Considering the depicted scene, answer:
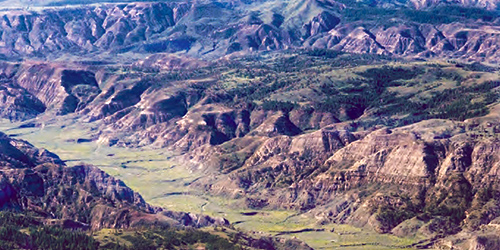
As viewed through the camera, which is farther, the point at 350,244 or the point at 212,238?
the point at 350,244

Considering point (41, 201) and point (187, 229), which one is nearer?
point (187, 229)

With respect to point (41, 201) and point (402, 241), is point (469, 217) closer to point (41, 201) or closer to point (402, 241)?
point (402, 241)

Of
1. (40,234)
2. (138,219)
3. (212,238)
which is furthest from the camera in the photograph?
(138,219)

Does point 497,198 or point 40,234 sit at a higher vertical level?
point 40,234

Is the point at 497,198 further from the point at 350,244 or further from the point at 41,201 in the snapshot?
the point at 41,201

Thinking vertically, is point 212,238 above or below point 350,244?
above

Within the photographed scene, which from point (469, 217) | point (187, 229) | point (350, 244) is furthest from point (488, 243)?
point (187, 229)

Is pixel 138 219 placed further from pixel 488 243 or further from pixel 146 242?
pixel 488 243

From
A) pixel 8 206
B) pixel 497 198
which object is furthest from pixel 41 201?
pixel 497 198

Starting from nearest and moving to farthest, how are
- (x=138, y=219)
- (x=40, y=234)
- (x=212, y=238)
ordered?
(x=40, y=234) → (x=212, y=238) → (x=138, y=219)
